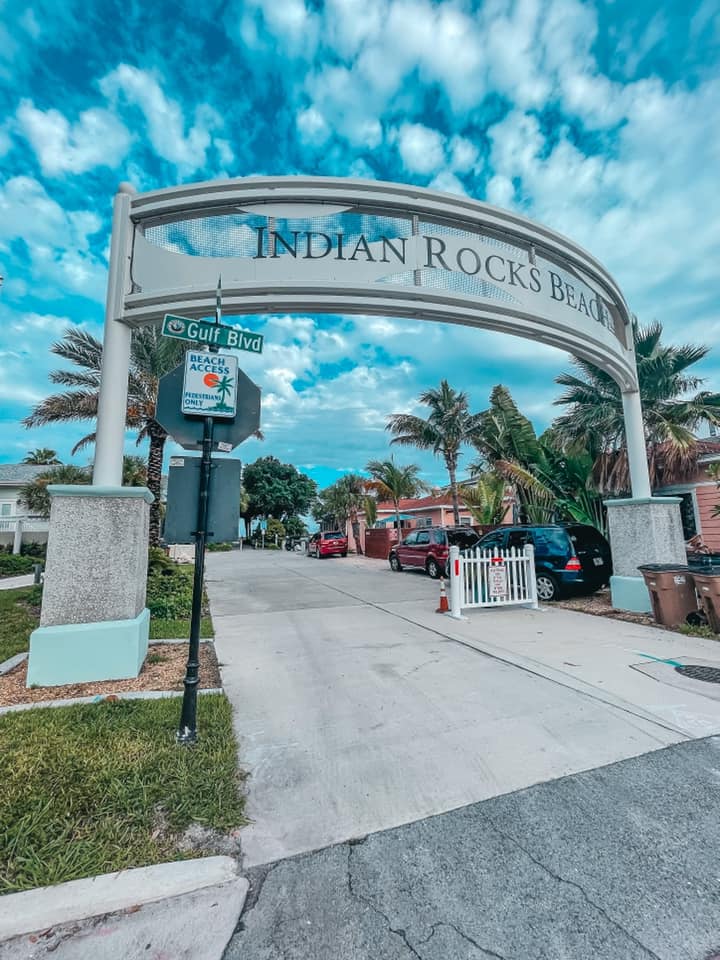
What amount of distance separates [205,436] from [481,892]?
326cm

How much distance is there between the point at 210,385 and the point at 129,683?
133 inches

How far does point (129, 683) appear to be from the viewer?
190 inches

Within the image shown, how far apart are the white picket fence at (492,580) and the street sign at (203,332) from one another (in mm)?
6149

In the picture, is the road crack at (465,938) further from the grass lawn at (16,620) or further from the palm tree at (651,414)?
the palm tree at (651,414)

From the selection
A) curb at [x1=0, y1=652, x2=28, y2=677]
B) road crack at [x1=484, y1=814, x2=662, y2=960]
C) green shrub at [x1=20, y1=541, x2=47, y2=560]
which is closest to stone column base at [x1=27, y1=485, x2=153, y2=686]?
curb at [x1=0, y1=652, x2=28, y2=677]

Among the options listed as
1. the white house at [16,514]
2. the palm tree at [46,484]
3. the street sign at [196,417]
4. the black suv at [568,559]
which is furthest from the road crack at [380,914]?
the white house at [16,514]

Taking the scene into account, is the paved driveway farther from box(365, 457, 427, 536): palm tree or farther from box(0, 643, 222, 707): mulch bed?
box(365, 457, 427, 536): palm tree

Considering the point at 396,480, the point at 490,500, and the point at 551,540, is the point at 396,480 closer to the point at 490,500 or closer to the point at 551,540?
the point at 490,500

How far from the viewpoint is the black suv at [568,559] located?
31.1 ft

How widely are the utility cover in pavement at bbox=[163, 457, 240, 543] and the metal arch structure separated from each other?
227 centimetres

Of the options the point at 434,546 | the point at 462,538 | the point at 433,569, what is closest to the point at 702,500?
the point at 462,538

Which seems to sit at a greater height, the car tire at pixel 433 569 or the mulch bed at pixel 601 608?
the car tire at pixel 433 569

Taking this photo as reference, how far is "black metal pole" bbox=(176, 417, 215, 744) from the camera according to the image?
131 inches

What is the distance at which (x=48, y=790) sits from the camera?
268cm
